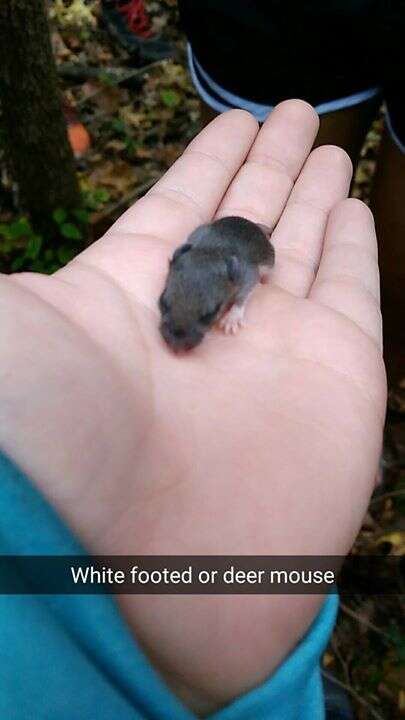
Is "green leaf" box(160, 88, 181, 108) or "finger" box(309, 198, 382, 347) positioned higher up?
"finger" box(309, 198, 382, 347)

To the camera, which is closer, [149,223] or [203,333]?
[203,333]

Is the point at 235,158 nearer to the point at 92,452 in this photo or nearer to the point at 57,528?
the point at 92,452

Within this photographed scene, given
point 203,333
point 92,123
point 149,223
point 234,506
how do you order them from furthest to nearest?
1. point 92,123
2. point 149,223
3. point 203,333
4. point 234,506

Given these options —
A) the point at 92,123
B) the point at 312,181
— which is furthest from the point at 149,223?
the point at 92,123

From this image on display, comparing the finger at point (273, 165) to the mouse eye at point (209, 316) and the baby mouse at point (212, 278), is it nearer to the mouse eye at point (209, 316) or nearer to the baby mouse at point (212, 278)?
the baby mouse at point (212, 278)

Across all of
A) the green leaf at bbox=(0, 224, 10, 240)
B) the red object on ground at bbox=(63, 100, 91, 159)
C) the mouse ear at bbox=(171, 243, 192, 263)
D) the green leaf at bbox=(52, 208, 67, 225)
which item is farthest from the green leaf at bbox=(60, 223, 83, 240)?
the mouse ear at bbox=(171, 243, 192, 263)

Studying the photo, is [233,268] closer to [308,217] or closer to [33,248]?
[308,217]

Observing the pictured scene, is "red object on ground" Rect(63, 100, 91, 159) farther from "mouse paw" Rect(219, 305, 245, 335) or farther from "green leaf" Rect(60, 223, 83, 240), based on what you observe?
"mouse paw" Rect(219, 305, 245, 335)
